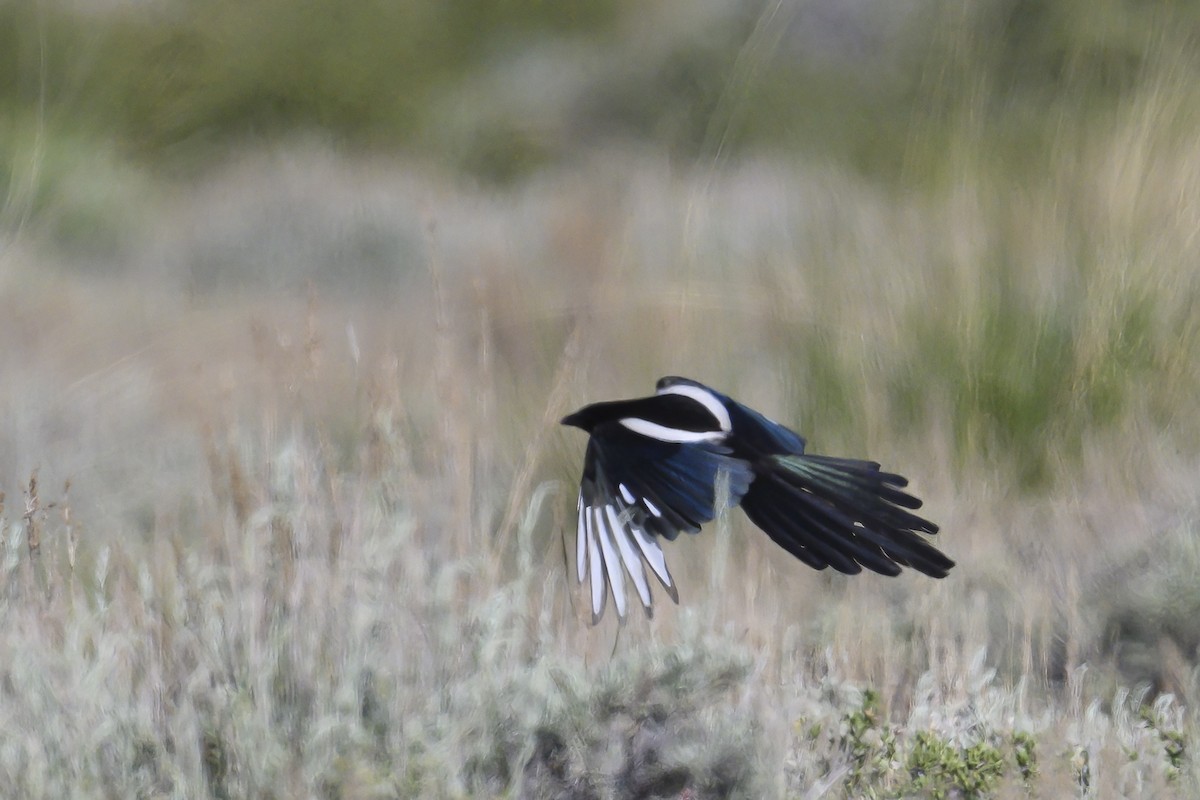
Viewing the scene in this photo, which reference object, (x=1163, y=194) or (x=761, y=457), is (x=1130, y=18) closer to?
(x=1163, y=194)

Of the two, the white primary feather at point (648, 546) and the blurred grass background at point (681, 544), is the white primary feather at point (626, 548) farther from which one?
the blurred grass background at point (681, 544)

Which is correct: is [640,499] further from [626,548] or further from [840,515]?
[840,515]


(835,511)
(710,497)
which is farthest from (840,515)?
(710,497)

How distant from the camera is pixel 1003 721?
7.92ft

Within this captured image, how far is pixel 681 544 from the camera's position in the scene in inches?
144

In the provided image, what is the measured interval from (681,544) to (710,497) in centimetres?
114

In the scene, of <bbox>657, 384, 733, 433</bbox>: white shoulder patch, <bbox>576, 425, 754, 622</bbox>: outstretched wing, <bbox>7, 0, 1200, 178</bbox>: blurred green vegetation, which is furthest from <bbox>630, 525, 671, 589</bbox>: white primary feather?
<bbox>7, 0, 1200, 178</bbox>: blurred green vegetation

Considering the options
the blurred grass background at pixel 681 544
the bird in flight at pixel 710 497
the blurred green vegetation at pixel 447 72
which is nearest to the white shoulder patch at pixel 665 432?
the bird in flight at pixel 710 497

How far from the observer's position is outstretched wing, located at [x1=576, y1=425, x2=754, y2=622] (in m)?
2.52

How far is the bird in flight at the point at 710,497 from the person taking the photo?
2541mm

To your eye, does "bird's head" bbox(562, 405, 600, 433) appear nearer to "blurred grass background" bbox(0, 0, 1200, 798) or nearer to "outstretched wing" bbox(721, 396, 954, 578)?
"blurred grass background" bbox(0, 0, 1200, 798)

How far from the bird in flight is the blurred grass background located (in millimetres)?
132

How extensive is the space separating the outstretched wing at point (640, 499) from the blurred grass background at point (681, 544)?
0.11 metres

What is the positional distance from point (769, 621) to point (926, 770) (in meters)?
0.66
